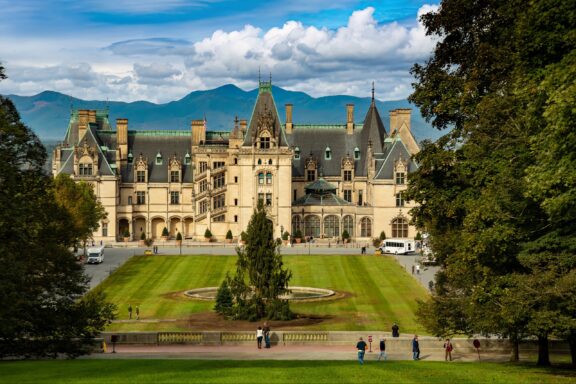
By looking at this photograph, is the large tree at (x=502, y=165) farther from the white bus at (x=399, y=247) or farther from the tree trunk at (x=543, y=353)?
the white bus at (x=399, y=247)

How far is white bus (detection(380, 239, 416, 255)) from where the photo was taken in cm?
10081

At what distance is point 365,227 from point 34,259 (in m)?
74.0

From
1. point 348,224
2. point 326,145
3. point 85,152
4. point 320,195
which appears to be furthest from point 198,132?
point 348,224

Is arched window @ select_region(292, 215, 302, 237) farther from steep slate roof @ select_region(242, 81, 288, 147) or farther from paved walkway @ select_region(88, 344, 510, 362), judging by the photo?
paved walkway @ select_region(88, 344, 510, 362)

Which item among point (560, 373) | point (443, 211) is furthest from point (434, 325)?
point (560, 373)

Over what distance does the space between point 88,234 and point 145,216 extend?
24040 millimetres

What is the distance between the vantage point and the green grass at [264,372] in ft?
106

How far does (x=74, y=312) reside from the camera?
4300 centimetres

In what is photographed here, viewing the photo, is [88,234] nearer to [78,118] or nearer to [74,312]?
[78,118]

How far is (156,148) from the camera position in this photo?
12231 centimetres

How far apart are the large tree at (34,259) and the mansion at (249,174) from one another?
66029 mm

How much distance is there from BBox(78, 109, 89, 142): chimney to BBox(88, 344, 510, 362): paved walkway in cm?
7310

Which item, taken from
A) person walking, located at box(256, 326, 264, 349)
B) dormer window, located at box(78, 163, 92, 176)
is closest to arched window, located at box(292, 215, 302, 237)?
dormer window, located at box(78, 163, 92, 176)

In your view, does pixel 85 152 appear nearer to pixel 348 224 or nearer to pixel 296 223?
pixel 296 223
